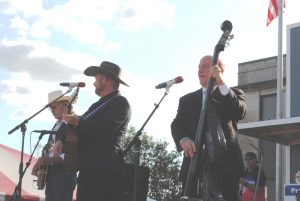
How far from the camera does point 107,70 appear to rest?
4949 millimetres

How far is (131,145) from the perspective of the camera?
5.54 meters

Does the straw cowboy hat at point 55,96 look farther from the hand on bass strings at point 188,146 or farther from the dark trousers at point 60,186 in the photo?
the hand on bass strings at point 188,146

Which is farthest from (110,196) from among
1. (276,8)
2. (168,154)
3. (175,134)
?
(168,154)

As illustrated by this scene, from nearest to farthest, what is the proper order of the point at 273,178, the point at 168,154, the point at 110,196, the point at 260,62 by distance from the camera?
the point at 110,196 → the point at 273,178 → the point at 260,62 → the point at 168,154

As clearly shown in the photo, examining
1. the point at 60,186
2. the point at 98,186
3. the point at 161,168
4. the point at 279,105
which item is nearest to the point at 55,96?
the point at 60,186

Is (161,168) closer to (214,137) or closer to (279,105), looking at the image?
(279,105)

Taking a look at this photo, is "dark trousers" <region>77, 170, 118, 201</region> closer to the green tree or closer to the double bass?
the double bass

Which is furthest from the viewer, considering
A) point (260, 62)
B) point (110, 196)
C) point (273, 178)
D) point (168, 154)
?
point (168, 154)

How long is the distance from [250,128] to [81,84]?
16.7 ft

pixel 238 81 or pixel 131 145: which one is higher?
pixel 238 81

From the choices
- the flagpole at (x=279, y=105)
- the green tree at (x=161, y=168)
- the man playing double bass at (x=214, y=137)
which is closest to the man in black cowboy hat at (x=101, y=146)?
the man playing double bass at (x=214, y=137)

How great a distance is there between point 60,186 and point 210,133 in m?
2.79

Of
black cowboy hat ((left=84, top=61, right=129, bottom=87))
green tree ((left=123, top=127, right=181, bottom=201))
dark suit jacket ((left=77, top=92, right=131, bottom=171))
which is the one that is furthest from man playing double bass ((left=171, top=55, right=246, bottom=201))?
green tree ((left=123, top=127, right=181, bottom=201))

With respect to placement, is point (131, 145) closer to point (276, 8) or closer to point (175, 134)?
point (175, 134)
